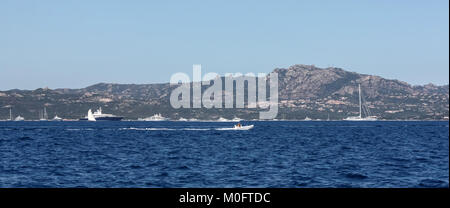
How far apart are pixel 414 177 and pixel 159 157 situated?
118ft

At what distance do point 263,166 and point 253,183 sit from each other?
15.7 metres

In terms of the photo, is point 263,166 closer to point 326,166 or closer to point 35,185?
point 326,166

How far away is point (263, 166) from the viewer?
64.2m

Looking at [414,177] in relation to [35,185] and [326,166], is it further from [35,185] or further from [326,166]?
[35,185]

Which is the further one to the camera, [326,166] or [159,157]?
[159,157]
